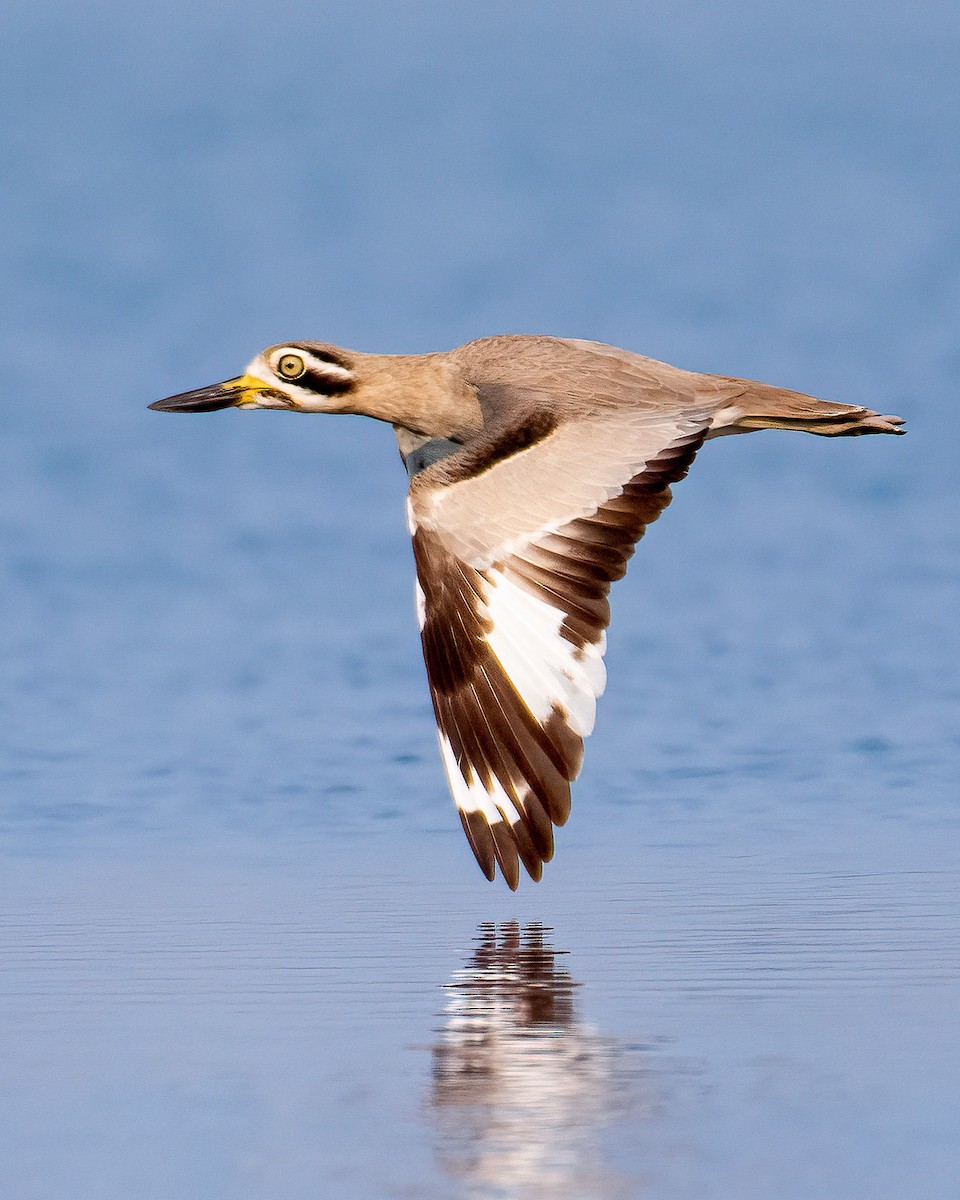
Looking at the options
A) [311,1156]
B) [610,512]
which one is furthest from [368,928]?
[311,1156]

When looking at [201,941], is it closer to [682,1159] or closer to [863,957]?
[863,957]

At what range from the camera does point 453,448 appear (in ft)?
35.6

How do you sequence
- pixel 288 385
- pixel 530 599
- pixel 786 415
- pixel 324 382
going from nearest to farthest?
1. pixel 530 599
2. pixel 786 415
3. pixel 324 382
4. pixel 288 385

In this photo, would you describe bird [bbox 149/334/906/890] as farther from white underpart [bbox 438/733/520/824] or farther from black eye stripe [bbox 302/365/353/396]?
black eye stripe [bbox 302/365/353/396]

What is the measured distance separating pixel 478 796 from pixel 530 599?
930mm

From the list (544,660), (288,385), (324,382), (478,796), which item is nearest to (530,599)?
(544,660)

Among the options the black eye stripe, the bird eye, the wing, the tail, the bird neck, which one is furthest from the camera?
the bird eye

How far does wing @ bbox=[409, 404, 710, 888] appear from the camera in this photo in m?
9.49

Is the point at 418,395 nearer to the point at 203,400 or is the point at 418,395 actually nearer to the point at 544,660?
the point at 203,400

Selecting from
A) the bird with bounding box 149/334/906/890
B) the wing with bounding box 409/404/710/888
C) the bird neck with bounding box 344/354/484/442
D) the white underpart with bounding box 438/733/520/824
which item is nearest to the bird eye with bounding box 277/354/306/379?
the bird neck with bounding box 344/354/484/442

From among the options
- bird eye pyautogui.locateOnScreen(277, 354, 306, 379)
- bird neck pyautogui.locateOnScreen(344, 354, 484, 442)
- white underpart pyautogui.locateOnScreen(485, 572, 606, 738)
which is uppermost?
bird eye pyautogui.locateOnScreen(277, 354, 306, 379)

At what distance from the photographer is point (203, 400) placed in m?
11.7

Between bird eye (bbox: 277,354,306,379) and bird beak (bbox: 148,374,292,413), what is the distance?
11 centimetres

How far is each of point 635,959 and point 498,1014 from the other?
1227 mm
